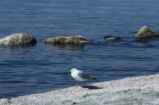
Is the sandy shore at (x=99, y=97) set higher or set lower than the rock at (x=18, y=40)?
lower

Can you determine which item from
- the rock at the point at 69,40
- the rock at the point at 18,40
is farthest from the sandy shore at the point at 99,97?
the rock at the point at 18,40

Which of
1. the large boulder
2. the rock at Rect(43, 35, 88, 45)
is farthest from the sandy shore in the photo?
the large boulder

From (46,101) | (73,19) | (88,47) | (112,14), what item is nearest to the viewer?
(46,101)

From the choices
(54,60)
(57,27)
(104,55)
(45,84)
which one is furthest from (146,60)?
(57,27)

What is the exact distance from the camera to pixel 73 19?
61688mm

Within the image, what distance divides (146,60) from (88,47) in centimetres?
685

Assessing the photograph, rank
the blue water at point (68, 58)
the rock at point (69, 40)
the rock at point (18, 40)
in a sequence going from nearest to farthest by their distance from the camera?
the blue water at point (68, 58) < the rock at point (18, 40) < the rock at point (69, 40)

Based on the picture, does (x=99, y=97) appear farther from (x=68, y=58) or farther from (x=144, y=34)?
(x=144, y=34)

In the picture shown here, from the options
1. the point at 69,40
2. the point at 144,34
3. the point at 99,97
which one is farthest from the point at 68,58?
the point at 99,97

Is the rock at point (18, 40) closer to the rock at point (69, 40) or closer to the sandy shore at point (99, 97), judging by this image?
the rock at point (69, 40)

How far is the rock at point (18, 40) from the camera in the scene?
39.2 m

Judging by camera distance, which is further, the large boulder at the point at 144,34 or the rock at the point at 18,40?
the large boulder at the point at 144,34

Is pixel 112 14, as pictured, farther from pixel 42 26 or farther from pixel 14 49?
pixel 14 49

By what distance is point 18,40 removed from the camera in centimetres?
3962
